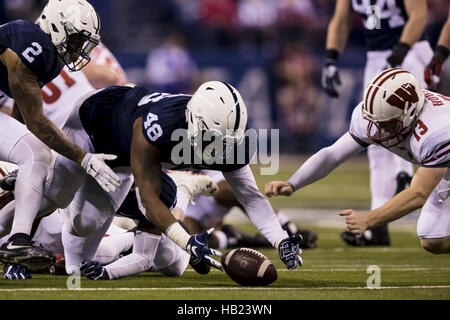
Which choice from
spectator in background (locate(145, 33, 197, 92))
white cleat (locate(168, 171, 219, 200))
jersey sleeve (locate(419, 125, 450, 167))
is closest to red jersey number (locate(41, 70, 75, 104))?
white cleat (locate(168, 171, 219, 200))

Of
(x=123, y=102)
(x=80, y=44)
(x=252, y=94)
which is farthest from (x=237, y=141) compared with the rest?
(x=252, y=94)

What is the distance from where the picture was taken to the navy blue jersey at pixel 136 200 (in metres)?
5.69

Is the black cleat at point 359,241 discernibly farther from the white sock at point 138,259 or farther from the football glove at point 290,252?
the football glove at point 290,252

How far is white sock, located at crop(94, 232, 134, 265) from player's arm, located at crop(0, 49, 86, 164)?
1.00 metres

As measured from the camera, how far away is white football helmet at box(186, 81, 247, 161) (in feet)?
16.2

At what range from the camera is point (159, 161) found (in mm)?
5055

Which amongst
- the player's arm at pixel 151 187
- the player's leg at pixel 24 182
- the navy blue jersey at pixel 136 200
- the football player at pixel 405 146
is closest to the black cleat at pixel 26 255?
the player's leg at pixel 24 182

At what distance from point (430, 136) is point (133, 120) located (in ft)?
5.31

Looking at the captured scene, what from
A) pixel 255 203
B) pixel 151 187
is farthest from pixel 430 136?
pixel 151 187

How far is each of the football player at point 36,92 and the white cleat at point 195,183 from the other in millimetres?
1429

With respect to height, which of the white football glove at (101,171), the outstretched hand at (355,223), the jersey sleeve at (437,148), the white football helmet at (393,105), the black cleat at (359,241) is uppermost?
the white football helmet at (393,105)

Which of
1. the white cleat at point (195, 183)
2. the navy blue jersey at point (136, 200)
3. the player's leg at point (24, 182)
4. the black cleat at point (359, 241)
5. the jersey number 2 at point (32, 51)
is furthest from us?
the black cleat at point (359, 241)

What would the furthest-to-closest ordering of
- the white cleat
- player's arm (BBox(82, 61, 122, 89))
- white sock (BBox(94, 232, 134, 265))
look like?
player's arm (BBox(82, 61, 122, 89)) < the white cleat < white sock (BBox(94, 232, 134, 265))

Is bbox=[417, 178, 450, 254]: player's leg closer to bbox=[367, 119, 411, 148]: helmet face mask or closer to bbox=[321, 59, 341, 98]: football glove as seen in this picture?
bbox=[367, 119, 411, 148]: helmet face mask
